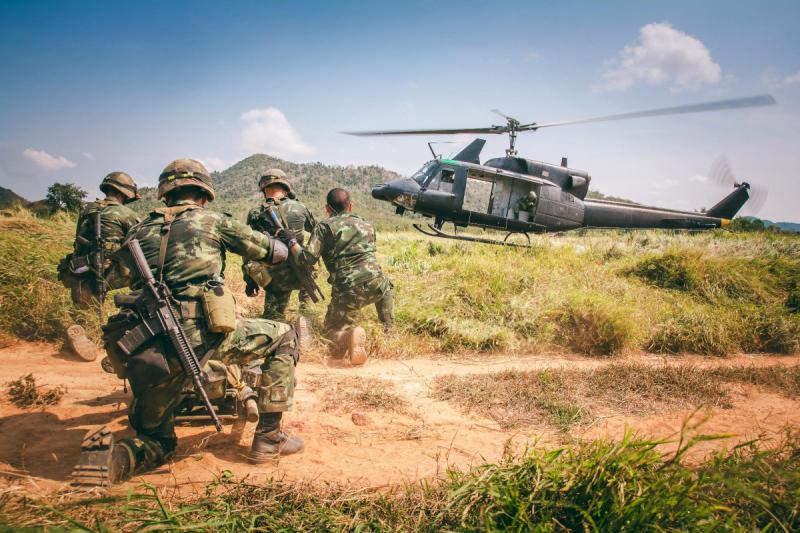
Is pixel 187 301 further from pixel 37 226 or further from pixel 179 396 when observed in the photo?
pixel 37 226

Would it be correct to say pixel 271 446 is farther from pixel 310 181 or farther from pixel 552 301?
pixel 310 181

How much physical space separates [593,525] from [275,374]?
87.8 inches

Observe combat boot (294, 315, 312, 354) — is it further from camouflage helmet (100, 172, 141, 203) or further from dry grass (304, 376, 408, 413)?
camouflage helmet (100, 172, 141, 203)

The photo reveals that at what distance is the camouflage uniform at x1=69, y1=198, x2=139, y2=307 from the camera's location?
4.94 meters

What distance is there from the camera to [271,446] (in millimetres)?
2771

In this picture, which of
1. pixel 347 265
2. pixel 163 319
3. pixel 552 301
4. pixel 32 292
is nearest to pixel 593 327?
pixel 552 301

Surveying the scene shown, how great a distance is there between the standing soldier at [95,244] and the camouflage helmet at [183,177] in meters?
2.61

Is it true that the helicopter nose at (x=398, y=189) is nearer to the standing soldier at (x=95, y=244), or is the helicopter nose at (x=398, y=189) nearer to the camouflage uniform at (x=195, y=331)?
the standing soldier at (x=95, y=244)

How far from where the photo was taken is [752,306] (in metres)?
6.48

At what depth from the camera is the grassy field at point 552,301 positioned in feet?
17.6

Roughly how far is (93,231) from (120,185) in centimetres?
69

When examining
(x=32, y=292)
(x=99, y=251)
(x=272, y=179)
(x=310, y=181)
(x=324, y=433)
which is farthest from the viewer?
(x=310, y=181)

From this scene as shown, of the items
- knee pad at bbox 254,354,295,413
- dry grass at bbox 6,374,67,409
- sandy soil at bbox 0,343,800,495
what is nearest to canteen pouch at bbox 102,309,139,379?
sandy soil at bbox 0,343,800,495

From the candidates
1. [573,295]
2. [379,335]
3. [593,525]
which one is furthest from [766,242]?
[593,525]
